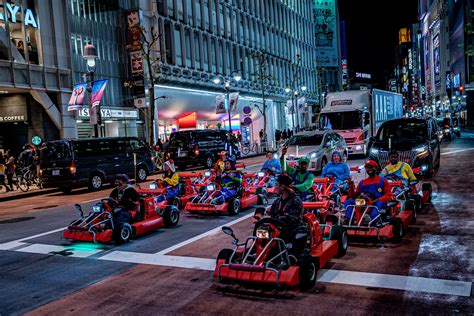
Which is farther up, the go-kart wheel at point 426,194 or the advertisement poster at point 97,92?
the advertisement poster at point 97,92

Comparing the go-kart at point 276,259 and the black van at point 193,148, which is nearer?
the go-kart at point 276,259

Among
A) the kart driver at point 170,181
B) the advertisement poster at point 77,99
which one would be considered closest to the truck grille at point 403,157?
the kart driver at point 170,181

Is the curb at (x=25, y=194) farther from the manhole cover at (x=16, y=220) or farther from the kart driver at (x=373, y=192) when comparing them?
the kart driver at (x=373, y=192)

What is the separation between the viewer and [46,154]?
18.5 meters

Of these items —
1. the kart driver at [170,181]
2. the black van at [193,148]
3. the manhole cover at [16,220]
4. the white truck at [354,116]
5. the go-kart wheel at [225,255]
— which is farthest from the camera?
the black van at [193,148]

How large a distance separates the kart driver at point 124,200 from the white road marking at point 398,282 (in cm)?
455

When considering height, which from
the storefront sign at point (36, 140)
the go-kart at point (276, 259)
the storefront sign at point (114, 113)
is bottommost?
the go-kart at point (276, 259)

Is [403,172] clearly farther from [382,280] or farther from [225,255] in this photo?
[225,255]

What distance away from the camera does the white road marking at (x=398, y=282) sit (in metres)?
5.62

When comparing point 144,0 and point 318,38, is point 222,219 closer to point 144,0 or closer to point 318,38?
point 144,0

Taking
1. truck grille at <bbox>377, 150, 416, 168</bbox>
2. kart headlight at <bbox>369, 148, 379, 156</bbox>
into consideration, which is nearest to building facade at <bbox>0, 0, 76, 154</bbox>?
kart headlight at <bbox>369, 148, 379, 156</bbox>

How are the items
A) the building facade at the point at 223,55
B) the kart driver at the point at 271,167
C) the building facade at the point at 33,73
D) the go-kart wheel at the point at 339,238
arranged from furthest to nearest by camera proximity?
the building facade at the point at 223,55
the building facade at the point at 33,73
the kart driver at the point at 271,167
the go-kart wheel at the point at 339,238

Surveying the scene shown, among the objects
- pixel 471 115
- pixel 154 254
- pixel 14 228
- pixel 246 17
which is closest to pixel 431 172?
pixel 154 254

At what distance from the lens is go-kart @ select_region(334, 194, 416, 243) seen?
789 centimetres
